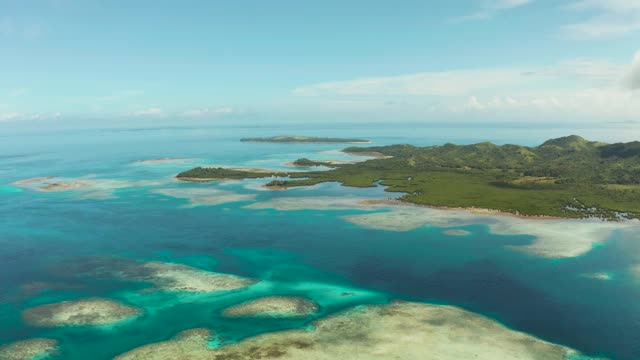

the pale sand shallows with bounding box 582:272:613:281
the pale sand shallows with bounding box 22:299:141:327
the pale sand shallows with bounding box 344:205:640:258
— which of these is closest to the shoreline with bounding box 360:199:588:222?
the pale sand shallows with bounding box 344:205:640:258

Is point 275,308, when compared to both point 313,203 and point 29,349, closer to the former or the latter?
point 29,349

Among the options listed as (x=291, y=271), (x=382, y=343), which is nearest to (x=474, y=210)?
(x=291, y=271)

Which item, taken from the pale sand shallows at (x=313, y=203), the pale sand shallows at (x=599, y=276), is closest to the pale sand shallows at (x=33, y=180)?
the pale sand shallows at (x=313, y=203)

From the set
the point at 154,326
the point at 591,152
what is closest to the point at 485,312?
the point at 154,326

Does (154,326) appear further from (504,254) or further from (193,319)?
(504,254)

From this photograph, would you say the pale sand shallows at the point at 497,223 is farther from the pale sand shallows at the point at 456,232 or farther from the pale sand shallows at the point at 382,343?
the pale sand shallows at the point at 382,343

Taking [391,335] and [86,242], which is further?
[86,242]
